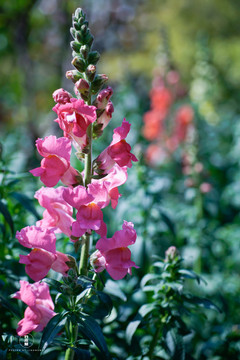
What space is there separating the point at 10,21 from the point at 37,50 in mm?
1950

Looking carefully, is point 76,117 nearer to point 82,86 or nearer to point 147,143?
point 82,86

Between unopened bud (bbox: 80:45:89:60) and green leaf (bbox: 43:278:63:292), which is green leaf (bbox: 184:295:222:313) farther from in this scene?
unopened bud (bbox: 80:45:89:60)

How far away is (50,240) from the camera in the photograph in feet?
4.40

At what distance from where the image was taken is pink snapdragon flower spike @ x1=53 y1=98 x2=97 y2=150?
4.37 feet

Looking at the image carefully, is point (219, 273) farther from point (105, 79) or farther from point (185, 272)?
point (105, 79)

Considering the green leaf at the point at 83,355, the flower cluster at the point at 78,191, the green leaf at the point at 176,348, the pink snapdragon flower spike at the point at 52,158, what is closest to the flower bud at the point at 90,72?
the flower cluster at the point at 78,191

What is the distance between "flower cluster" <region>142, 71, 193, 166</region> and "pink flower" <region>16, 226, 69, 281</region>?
11.4 feet

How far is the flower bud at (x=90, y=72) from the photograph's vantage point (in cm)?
140

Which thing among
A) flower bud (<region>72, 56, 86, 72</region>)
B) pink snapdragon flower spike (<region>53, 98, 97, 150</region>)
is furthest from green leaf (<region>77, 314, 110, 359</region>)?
flower bud (<region>72, 56, 86, 72</region>)

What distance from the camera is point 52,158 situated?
4.54 feet

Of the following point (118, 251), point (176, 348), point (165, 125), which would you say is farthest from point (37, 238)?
point (165, 125)

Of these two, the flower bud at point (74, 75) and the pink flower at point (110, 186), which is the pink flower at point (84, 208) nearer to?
the pink flower at point (110, 186)

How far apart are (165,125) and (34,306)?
4.08 metres

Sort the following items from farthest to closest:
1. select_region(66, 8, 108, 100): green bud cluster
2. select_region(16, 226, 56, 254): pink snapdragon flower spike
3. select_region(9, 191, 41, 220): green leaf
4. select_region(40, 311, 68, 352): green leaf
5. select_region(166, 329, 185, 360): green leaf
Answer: select_region(9, 191, 41, 220): green leaf, select_region(166, 329, 185, 360): green leaf, select_region(66, 8, 108, 100): green bud cluster, select_region(16, 226, 56, 254): pink snapdragon flower spike, select_region(40, 311, 68, 352): green leaf
